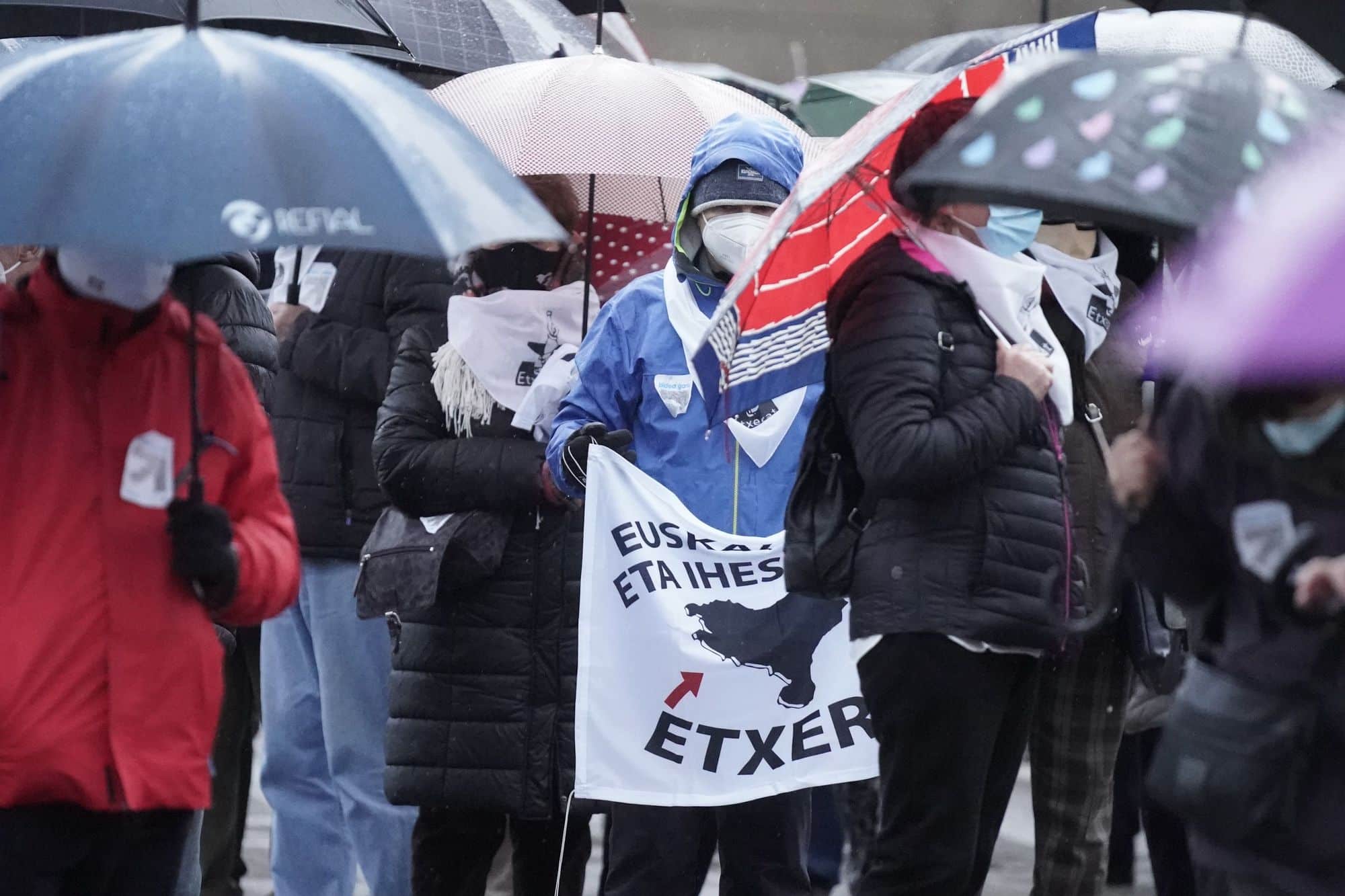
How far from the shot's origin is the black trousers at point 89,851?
3.33 metres

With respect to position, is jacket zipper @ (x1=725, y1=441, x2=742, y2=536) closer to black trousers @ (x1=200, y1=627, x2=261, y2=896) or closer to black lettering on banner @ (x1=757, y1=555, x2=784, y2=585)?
black lettering on banner @ (x1=757, y1=555, x2=784, y2=585)

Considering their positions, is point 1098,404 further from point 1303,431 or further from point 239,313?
point 1303,431

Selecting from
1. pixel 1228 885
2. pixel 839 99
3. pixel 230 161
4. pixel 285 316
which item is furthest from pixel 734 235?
pixel 839 99

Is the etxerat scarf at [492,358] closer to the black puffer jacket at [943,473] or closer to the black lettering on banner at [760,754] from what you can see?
the black lettering on banner at [760,754]

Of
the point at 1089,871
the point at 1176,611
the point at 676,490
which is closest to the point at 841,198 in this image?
the point at 676,490

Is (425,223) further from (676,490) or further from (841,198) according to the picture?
(676,490)

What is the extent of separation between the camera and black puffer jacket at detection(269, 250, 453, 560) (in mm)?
5887

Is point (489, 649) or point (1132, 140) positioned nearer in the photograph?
point (1132, 140)

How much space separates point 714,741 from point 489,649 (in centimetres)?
68

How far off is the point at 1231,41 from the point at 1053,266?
2281 mm

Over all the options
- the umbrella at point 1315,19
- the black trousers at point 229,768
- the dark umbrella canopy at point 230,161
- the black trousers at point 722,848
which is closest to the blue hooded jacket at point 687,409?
the black trousers at point 722,848

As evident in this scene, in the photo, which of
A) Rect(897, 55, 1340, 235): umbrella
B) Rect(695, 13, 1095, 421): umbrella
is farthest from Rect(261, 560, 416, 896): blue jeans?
Rect(897, 55, 1340, 235): umbrella

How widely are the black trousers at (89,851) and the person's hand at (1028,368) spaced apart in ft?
5.76

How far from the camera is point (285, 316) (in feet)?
20.3
